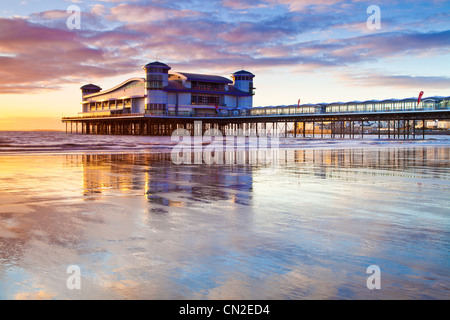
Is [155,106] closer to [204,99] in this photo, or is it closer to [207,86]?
[204,99]

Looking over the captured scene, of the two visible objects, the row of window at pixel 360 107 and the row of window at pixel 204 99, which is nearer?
the row of window at pixel 360 107

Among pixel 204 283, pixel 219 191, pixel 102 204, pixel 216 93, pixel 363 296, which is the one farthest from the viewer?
pixel 216 93

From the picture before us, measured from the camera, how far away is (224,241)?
19.6ft

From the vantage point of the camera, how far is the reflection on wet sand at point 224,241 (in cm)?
429

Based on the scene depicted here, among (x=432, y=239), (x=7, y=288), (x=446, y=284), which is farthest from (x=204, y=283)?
(x=432, y=239)

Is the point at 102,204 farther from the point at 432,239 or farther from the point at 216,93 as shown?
the point at 216,93

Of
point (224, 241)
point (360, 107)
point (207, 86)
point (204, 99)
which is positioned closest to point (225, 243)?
point (224, 241)

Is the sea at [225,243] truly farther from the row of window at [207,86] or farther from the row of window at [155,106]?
the row of window at [207,86]

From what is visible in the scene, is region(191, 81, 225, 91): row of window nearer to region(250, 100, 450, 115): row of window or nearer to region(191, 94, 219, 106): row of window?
region(191, 94, 219, 106): row of window

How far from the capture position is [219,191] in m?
10.9

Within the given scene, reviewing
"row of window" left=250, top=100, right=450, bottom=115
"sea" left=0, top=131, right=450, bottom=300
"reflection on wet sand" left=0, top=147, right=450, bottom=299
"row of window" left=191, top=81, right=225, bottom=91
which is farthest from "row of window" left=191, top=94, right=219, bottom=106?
"sea" left=0, top=131, right=450, bottom=300

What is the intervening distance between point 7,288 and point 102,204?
473 cm

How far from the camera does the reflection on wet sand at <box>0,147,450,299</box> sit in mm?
4293

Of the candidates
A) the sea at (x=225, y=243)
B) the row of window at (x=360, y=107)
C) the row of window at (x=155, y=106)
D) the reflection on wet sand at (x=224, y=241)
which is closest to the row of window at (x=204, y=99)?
the row of window at (x=155, y=106)
